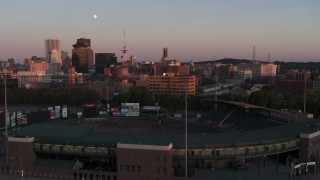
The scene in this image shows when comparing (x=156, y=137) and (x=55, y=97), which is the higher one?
(x=156, y=137)

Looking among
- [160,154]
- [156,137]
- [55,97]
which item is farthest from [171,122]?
[55,97]

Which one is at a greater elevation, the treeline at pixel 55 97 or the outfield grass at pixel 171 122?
the treeline at pixel 55 97

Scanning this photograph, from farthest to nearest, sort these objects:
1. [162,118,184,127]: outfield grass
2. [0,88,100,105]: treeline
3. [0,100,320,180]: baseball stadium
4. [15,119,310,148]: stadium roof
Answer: [0,88,100,105]: treeline → [162,118,184,127]: outfield grass → [15,119,310,148]: stadium roof → [0,100,320,180]: baseball stadium

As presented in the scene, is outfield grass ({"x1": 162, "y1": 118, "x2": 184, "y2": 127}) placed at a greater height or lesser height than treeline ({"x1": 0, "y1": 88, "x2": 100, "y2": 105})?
lesser

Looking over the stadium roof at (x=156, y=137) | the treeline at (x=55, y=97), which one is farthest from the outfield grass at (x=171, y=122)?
the treeline at (x=55, y=97)

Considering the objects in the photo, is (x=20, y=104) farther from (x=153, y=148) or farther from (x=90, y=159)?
(x=153, y=148)

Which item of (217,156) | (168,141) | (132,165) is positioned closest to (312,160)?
(217,156)

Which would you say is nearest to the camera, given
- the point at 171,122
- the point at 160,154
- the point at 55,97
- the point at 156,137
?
the point at 160,154

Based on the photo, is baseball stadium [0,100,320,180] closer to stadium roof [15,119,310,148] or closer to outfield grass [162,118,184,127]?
stadium roof [15,119,310,148]

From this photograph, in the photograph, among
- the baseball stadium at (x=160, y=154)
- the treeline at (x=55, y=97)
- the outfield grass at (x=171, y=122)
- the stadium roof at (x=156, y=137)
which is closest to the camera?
the baseball stadium at (x=160, y=154)

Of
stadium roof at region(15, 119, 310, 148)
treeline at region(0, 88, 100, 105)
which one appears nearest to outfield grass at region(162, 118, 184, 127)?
stadium roof at region(15, 119, 310, 148)

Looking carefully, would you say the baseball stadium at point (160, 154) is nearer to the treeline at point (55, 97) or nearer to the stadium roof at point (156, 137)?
the stadium roof at point (156, 137)

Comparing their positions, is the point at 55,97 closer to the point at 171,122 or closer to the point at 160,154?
the point at 171,122

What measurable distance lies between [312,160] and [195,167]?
14.1m
